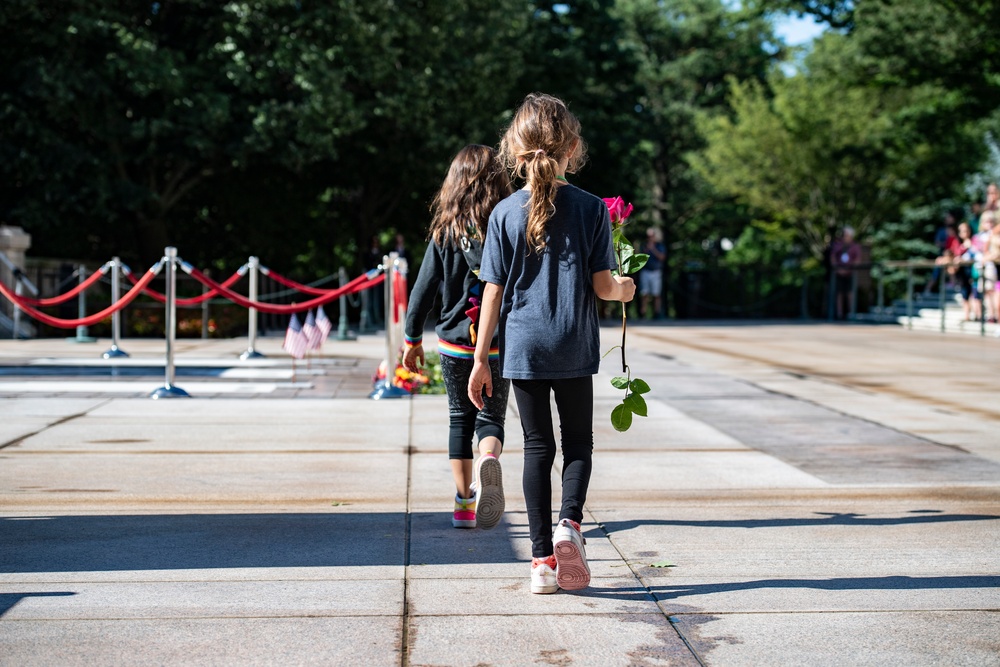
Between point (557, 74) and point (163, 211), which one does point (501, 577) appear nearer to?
point (163, 211)

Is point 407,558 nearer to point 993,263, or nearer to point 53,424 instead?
point 53,424

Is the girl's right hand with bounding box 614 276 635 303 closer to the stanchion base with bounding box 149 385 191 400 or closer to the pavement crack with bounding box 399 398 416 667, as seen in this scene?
the pavement crack with bounding box 399 398 416 667

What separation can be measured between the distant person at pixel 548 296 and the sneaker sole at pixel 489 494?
65 cm

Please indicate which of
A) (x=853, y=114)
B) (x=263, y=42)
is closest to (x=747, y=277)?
(x=853, y=114)

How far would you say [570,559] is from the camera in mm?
4137

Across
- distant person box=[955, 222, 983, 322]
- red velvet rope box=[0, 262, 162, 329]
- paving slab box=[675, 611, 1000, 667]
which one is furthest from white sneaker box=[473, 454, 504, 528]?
distant person box=[955, 222, 983, 322]

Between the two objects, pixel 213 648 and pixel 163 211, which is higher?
pixel 163 211

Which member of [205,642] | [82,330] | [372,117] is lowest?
[205,642]

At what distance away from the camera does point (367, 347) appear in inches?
679

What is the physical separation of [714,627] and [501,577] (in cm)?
94

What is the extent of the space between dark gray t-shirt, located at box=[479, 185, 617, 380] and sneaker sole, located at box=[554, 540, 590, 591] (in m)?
0.61

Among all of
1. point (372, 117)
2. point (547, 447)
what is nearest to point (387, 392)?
point (547, 447)

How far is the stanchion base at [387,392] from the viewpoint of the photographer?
1031 centimetres

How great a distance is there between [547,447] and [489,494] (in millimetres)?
758
